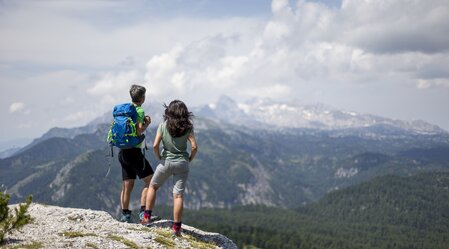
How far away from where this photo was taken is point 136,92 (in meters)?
19.5

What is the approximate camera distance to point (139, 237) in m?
18.1

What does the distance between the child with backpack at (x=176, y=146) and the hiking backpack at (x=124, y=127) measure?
61.3 inches

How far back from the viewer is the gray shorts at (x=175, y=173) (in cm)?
1855

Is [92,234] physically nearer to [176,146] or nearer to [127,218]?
[127,218]

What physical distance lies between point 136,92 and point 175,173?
14.2ft

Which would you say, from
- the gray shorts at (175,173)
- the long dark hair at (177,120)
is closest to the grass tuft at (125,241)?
the gray shorts at (175,173)

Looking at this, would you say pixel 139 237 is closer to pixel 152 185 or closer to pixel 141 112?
pixel 152 185

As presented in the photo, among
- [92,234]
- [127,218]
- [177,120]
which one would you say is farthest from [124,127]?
[127,218]

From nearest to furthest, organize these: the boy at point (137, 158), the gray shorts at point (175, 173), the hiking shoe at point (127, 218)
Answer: the gray shorts at point (175, 173)
the boy at point (137, 158)
the hiking shoe at point (127, 218)

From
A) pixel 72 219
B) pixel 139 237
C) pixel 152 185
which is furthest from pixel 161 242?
pixel 72 219

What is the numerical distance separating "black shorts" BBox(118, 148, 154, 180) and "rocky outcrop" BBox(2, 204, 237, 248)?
256 centimetres

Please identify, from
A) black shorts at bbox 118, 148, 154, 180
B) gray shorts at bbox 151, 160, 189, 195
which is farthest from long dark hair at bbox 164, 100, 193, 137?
black shorts at bbox 118, 148, 154, 180

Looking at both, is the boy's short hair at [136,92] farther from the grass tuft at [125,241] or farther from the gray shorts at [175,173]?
the grass tuft at [125,241]

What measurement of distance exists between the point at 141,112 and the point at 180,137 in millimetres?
2764
